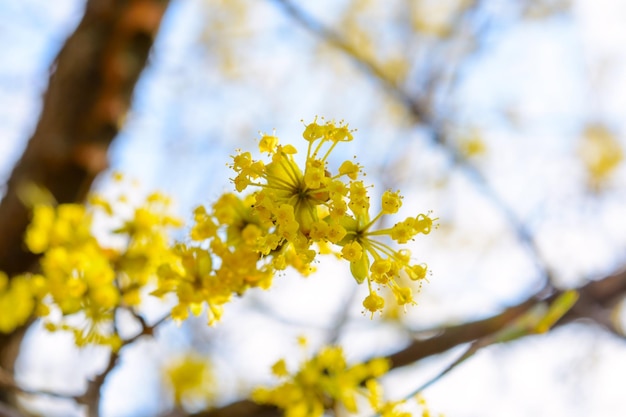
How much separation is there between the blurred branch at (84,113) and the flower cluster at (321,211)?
1792 millimetres

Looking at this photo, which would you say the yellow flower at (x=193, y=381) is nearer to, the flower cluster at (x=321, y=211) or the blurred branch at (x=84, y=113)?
the blurred branch at (x=84, y=113)

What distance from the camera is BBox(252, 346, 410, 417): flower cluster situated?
4.75 feet

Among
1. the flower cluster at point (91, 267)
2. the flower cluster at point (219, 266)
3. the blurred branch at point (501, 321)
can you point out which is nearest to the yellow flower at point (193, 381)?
the blurred branch at point (501, 321)

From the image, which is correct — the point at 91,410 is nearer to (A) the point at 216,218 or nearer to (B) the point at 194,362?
(A) the point at 216,218

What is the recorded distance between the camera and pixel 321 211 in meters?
1.00

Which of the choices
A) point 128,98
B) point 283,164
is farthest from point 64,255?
point 128,98

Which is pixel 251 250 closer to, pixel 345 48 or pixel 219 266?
pixel 219 266

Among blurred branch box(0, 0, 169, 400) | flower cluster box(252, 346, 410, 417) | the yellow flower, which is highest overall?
blurred branch box(0, 0, 169, 400)

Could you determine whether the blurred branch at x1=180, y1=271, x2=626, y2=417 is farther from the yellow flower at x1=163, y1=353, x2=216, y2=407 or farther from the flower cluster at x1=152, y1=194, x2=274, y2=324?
the yellow flower at x1=163, y1=353, x2=216, y2=407

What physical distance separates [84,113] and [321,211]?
1943mm

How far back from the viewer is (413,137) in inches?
152

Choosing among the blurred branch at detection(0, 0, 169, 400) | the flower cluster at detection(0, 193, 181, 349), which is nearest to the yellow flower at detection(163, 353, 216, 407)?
the blurred branch at detection(0, 0, 169, 400)

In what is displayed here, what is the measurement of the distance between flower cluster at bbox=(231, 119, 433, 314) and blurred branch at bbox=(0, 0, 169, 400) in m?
1.79

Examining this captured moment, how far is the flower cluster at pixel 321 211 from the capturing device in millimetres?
917
